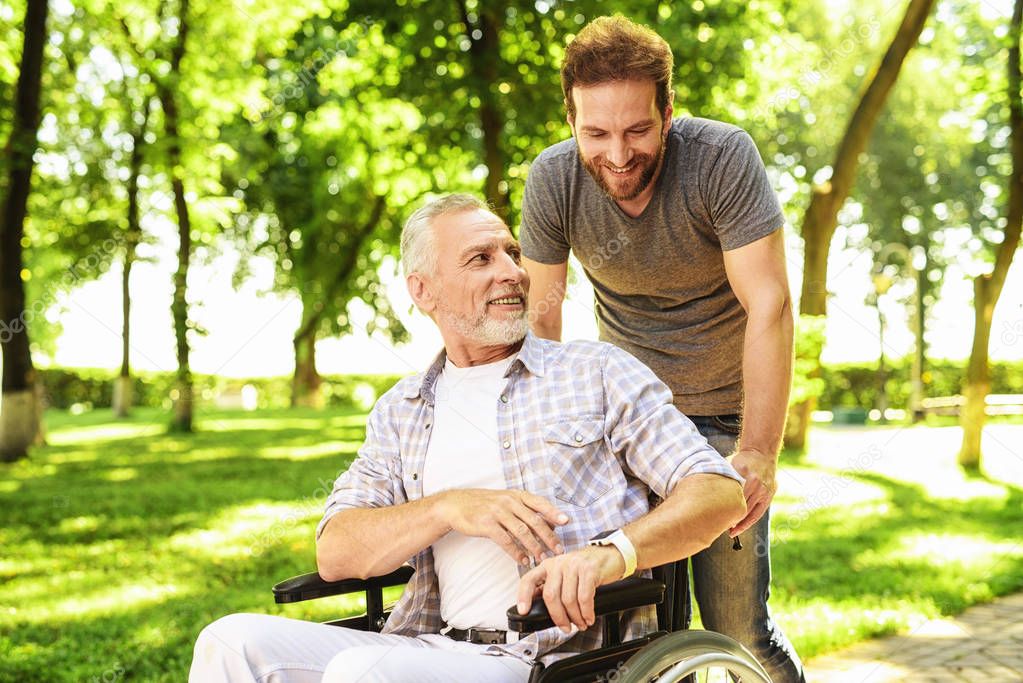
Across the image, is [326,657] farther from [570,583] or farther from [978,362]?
[978,362]

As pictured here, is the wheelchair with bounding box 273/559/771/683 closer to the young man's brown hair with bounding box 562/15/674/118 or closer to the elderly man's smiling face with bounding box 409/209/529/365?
the elderly man's smiling face with bounding box 409/209/529/365

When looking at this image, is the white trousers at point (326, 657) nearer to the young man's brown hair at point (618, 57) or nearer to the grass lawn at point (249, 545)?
the young man's brown hair at point (618, 57)

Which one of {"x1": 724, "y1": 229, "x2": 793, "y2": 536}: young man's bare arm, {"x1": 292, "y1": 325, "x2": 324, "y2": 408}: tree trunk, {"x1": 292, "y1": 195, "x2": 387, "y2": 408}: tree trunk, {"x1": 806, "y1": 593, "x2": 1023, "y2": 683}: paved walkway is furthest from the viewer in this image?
{"x1": 292, "y1": 325, "x2": 324, "y2": 408}: tree trunk

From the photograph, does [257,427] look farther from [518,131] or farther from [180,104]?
[518,131]

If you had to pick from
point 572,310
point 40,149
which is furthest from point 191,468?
point 572,310

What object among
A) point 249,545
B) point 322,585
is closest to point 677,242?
point 322,585

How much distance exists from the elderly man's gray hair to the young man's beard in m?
0.26

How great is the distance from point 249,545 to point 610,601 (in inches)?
246

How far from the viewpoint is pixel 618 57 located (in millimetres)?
2395

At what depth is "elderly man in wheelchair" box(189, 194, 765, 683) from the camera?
2.03 metres

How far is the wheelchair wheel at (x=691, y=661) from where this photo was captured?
193 cm

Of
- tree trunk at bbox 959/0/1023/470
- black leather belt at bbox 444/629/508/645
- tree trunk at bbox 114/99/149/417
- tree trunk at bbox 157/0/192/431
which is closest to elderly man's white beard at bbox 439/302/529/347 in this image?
black leather belt at bbox 444/629/508/645

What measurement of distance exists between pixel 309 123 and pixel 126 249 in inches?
148

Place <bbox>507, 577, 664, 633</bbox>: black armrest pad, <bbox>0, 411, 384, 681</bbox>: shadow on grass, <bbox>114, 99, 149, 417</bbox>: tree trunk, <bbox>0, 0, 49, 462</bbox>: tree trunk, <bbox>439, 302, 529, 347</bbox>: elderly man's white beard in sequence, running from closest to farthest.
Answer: <bbox>507, 577, 664, 633</bbox>: black armrest pad → <bbox>439, 302, 529, 347</bbox>: elderly man's white beard → <bbox>0, 411, 384, 681</bbox>: shadow on grass → <bbox>0, 0, 49, 462</bbox>: tree trunk → <bbox>114, 99, 149, 417</bbox>: tree trunk
